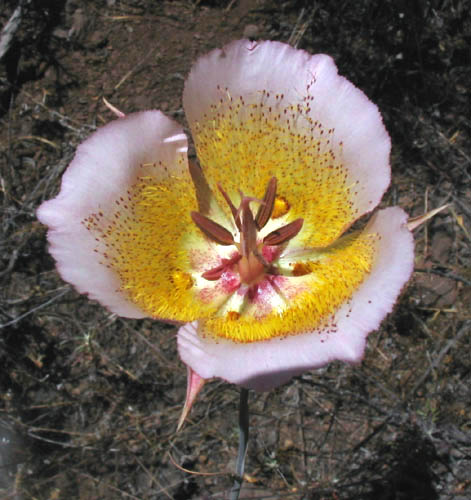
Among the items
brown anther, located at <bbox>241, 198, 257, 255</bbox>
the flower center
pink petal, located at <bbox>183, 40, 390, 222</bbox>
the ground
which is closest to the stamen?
the flower center

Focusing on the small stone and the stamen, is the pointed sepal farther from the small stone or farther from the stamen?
the small stone

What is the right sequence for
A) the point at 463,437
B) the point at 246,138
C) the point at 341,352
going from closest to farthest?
the point at 341,352 → the point at 246,138 → the point at 463,437

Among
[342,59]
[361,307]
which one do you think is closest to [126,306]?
[361,307]

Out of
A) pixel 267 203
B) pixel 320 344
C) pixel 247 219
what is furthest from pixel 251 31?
pixel 320 344

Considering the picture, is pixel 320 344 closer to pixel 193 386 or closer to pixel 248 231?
pixel 193 386

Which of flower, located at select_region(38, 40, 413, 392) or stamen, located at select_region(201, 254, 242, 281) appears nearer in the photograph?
flower, located at select_region(38, 40, 413, 392)

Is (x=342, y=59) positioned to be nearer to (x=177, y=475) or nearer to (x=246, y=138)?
(x=246, y=138)
